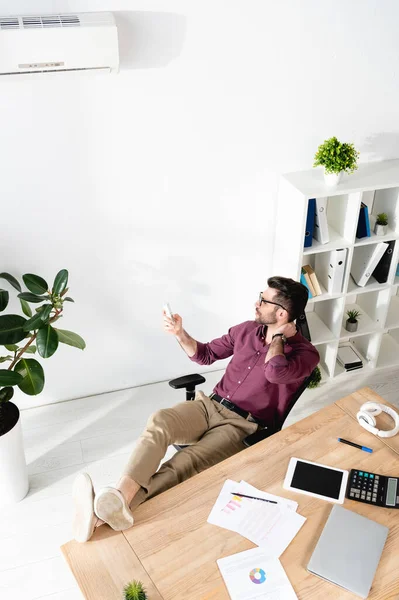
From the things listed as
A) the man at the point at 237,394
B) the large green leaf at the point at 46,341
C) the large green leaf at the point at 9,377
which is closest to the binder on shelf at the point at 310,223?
the man at the point at 237,394

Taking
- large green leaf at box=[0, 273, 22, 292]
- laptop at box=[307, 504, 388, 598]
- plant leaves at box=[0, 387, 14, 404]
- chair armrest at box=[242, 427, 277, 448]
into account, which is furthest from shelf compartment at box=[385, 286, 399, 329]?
plant leaves at box=[0, 387, 14, 404]

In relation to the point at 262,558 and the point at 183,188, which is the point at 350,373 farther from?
the point at 262,558

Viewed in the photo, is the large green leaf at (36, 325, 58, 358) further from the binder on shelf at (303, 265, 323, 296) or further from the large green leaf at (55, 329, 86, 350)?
the binder on shelf at (303, 265, 323, 296)

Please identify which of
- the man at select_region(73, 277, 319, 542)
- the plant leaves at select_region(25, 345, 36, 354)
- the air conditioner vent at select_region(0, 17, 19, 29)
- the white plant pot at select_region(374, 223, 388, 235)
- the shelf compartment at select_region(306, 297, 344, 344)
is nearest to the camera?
the air conditioner vent at select_region(0, 17, 19, 29)

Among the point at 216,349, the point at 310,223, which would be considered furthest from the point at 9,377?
the point at 310,223

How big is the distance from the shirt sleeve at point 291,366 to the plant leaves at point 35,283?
1225 millimetres

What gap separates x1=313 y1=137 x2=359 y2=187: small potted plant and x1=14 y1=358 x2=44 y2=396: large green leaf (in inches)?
73.6

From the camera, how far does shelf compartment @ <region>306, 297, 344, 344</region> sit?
397 cm

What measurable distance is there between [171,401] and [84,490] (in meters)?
1.66

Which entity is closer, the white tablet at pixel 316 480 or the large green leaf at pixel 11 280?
the white tablet at pixel 316 480

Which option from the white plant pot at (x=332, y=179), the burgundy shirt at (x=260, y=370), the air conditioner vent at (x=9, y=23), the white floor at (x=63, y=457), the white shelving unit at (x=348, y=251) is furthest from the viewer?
→ the white shelving unit at (x=348, y=251)

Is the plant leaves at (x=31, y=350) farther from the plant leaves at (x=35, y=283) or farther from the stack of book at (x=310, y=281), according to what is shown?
the stack of book at (x=310, y=281)

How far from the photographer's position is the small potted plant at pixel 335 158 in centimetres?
334

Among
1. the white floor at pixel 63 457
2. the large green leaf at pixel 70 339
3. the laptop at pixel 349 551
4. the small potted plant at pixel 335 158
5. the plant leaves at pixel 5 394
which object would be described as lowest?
the white floor at pixel 63 457
